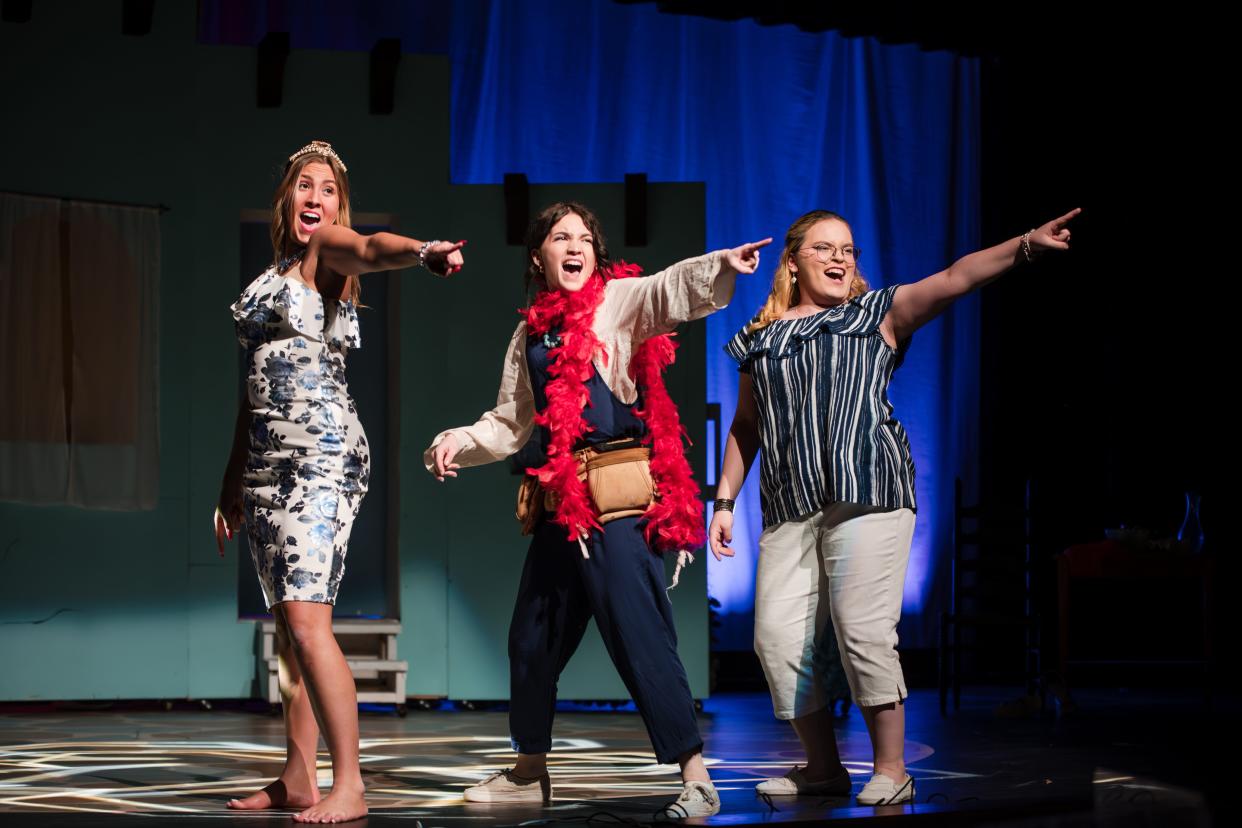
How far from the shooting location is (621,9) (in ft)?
26.2

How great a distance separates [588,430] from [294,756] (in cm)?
95

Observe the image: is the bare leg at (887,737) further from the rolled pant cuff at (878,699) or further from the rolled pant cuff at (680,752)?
the rolled pant cuff at (680,752)

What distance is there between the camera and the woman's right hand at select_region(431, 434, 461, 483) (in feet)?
10.7

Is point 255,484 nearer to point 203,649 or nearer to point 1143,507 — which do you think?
point 203,649

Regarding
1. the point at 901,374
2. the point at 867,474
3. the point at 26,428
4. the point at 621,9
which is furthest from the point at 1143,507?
the point at 26,428

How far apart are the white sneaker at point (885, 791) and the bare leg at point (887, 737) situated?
15mm

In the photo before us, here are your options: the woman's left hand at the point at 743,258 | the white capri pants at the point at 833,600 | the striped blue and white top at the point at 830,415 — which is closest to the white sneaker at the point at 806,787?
the white capri pants at the point at 833,600

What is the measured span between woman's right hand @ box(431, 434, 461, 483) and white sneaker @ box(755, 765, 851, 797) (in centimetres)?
105

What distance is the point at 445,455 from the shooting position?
3258 mm

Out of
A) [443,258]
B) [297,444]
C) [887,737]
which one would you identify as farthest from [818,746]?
[443,258]

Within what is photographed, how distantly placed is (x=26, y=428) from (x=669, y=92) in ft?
12.6

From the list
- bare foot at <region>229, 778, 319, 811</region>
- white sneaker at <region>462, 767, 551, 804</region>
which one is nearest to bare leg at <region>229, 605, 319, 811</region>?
bare foot at <region>229, 778, 319, 811</region>

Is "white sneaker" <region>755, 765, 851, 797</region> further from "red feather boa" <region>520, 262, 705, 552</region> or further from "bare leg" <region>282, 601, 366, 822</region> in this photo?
"bare leg" <region>282, 601, 366, 822</region>

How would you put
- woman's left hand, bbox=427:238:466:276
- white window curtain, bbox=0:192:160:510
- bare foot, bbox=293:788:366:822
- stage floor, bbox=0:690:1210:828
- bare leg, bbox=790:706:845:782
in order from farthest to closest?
1. white window curtain, bbox=0:192:160:510
2. bare leg, bbox=790:706:845:782
3. stage floor, bbox=0:690:1210:828
4. bare foot, bbox=293:788:366:822
5. woman's left hand, bbox=427:238:466:276
